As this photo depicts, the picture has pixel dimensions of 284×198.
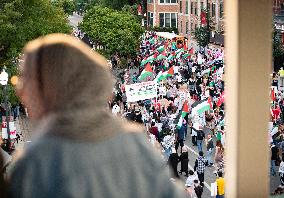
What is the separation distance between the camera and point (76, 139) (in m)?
1.47

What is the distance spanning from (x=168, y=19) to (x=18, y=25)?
130 ft

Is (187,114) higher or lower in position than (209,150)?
higher

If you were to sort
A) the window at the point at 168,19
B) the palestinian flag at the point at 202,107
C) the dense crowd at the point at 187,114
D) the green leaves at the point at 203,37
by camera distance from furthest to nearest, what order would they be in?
the window at the point at 168,19 < the green leaves at the point at 203,37 < the palestinian flag at the point at 202,107 < the dense crowd at the point at 187,114

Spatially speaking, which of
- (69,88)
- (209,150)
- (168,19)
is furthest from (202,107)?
(168,19)

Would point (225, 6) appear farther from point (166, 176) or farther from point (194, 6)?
point (194, 6)

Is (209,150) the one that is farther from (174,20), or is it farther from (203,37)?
(174,20)

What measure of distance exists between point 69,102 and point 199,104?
56.7 ft

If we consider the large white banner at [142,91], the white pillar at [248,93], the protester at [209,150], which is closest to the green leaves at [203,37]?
the large white banner at [142,91]

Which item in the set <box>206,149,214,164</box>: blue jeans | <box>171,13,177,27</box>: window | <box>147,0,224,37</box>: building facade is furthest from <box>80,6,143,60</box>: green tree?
<box>206,149,214,164</box>: blue jeans

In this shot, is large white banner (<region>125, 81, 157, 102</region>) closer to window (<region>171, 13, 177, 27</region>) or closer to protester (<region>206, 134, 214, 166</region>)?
protester (<region>206, 134, 214, 166</region>)

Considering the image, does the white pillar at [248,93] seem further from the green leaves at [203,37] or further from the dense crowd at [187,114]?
the green leaves at [203,37]

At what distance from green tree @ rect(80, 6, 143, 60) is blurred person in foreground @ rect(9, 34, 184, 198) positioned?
1475 inches

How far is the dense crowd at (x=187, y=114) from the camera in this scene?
1416cm

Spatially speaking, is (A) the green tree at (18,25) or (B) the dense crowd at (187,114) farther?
(A) the green tree at (18,25)
